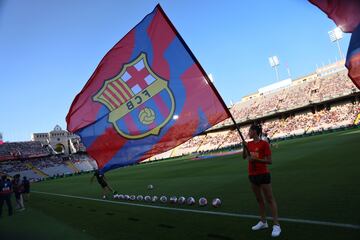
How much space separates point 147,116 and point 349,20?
5.90 metres

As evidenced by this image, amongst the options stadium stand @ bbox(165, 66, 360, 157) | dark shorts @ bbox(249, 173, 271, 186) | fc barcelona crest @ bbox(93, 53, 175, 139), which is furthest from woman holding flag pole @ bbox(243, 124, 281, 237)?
stadium stand @ bbox(165, 66, 360, 157)

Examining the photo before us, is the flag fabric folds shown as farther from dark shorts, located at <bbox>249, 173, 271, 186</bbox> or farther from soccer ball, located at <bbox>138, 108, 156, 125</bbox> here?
soccer ball, located at <bbox>138, 108, 156, 125</bbox>

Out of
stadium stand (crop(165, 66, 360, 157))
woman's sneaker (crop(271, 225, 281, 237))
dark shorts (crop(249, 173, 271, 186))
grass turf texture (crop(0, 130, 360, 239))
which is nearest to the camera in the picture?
woman's sneaker (crop(271, 225, 281, 237))

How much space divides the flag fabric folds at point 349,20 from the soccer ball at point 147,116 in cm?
544

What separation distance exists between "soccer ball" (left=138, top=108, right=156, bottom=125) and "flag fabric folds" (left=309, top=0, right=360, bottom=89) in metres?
5.44

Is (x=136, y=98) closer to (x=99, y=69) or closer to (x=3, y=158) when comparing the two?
(x=99, y=69)

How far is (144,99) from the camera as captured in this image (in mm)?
9250

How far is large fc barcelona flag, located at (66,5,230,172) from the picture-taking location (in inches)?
346

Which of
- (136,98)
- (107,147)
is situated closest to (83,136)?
(107,147)

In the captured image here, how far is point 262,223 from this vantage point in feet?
22.8

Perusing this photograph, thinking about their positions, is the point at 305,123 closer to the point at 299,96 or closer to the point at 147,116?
the point at 299,96

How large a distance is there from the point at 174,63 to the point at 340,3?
17.2 ft

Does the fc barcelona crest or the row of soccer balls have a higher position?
the fc barcelona crest

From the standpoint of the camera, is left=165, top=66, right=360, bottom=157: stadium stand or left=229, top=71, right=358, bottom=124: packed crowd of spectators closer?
left=165, top=66, right=360, bottom=157: stadium stand
